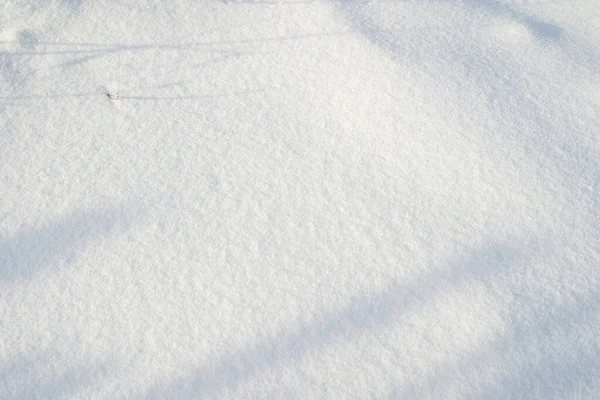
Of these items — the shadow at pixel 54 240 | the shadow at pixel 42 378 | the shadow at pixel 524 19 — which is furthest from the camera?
the shadow at pixel 524 19

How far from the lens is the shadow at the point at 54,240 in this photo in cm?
176

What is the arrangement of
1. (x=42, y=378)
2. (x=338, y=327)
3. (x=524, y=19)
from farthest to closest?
(x=524, y=19)
(x=338, y=327)
(x=42, y=378)

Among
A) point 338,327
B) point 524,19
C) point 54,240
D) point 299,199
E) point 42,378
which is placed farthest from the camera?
point 524,19

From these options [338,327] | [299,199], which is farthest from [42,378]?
[299,199]

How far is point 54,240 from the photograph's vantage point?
182 cm

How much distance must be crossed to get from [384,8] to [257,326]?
186 centimetres

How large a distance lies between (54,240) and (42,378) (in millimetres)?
523

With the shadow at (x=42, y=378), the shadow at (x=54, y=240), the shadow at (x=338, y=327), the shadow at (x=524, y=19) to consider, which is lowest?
the shadow at (x=42, y=378)

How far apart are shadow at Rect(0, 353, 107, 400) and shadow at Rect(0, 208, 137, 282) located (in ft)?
1.09

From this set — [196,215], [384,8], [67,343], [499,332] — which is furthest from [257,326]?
[384,8]

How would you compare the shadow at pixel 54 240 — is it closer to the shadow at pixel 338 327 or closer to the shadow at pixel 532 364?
the shadow at pixel 338 327

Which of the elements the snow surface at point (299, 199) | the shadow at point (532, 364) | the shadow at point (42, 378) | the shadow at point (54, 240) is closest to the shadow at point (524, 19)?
the snow surface at point (299, 199)

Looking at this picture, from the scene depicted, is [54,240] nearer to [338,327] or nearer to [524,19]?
[338,327]

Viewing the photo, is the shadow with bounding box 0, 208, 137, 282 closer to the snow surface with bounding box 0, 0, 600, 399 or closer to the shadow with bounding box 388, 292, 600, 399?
the snow surface with bounding box 0, 0, 600, 399
